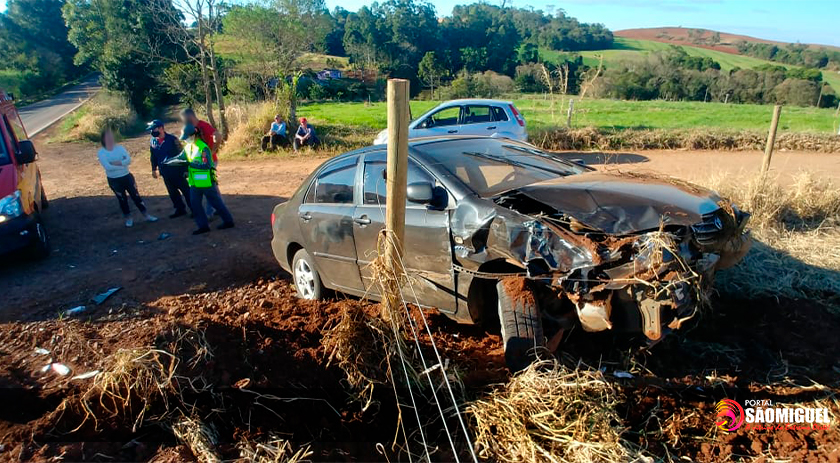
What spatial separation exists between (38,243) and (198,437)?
19.1ft

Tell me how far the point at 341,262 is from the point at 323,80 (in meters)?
41.3

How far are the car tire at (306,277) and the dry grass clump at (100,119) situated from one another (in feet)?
58.8

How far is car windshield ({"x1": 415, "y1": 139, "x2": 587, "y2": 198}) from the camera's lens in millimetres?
3959

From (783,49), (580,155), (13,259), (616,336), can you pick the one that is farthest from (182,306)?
(783,49)

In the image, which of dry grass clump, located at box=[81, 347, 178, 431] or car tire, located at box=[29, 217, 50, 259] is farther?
car tire, located at box=[29, 217, 50, 259]

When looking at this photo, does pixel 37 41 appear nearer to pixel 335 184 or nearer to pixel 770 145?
pixel 335 184

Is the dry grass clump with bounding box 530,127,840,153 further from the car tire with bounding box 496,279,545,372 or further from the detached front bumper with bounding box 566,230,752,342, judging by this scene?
the detached front bumper with bounding box 566,230,752,342

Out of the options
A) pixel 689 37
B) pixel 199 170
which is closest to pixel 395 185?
pixel 199 170

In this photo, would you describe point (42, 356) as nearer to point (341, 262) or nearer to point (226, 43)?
point (341, 262)

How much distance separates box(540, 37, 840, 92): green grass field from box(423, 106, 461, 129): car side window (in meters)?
35.9

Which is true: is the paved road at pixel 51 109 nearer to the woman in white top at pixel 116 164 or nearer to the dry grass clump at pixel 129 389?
the woman in white top at pixel 116 164

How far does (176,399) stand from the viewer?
125 inches

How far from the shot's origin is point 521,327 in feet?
11.0

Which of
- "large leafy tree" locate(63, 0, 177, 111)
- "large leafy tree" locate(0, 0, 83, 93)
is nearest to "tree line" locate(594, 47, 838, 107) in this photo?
"large leafy tree" locate(63, 0, 177, 111)
